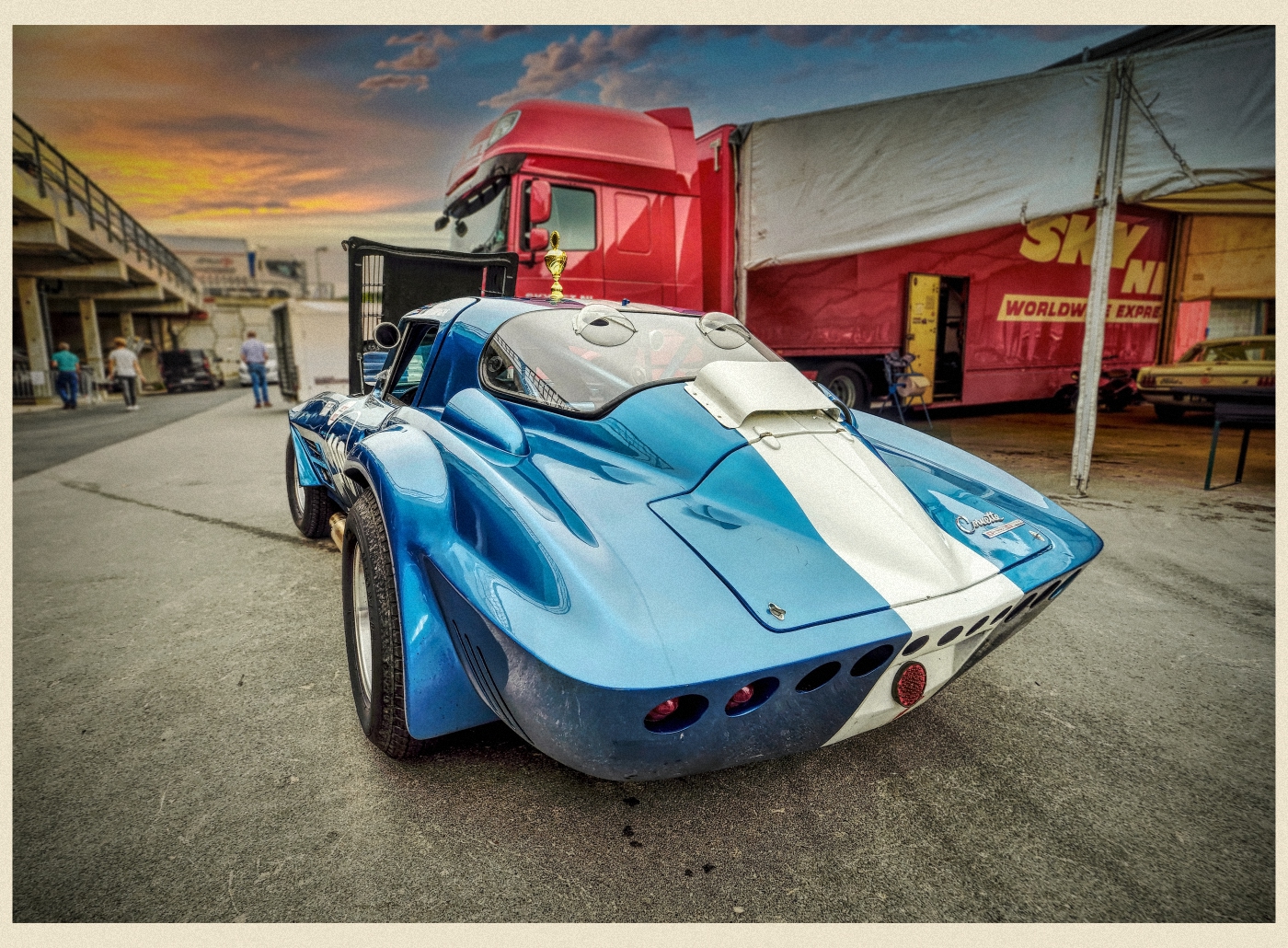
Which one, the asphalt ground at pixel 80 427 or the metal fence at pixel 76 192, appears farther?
the metal fence at pixel 76 192

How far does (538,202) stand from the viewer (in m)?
5.65

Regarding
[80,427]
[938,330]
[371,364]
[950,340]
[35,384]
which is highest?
[938,330]

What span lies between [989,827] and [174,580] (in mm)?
3525

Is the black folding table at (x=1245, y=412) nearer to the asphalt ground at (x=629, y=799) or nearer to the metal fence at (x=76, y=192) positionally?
the asphalt ground at (x=629, y=799)

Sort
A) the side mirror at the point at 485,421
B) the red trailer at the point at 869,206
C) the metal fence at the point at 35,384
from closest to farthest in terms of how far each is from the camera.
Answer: the side mirror at the point at 485,421, the red trailer at the point at 869,206, the metal fence at the point at 35,384

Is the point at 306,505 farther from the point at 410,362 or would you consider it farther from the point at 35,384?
the point at 35,384

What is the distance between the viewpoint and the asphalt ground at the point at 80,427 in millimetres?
7355

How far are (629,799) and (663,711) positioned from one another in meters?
0.59

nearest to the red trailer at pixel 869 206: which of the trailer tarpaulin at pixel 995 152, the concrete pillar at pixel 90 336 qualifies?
the trailer tarpaulin at pixel 995 152

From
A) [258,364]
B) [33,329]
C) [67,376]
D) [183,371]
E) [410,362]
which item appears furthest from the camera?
[183,371]

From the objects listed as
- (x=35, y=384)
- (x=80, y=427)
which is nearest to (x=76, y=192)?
(x=35, y=384)

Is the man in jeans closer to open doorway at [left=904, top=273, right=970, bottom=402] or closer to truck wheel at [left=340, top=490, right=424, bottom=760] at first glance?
open doorway at [left=904, top=273, right=970, bottom=402]

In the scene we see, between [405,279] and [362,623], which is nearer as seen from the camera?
[362,623]

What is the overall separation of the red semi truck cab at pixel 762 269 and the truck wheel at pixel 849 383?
0.02 m
